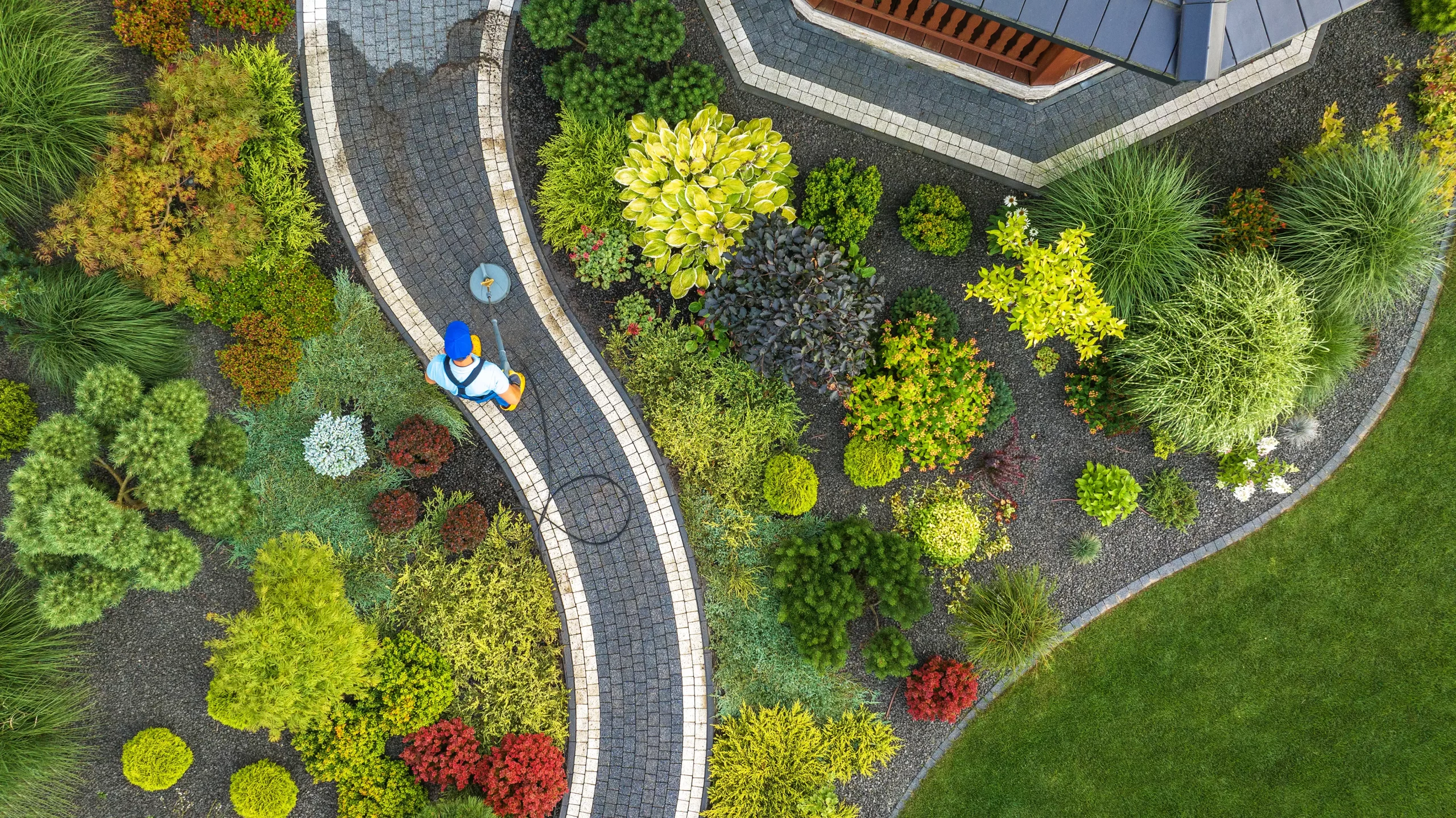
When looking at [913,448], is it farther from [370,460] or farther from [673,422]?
[370,460]

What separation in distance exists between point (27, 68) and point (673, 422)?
10.9 m

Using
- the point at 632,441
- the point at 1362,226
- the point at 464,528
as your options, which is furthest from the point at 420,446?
the point at 1362,226

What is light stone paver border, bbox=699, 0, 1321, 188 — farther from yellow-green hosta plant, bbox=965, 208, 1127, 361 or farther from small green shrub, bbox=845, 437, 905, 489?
small green shrub, bbox=845, 437, 905, 489

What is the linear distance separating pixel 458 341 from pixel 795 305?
4839 mm

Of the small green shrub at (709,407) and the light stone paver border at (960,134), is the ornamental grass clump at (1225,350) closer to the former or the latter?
the light stone paver border at (960,134)

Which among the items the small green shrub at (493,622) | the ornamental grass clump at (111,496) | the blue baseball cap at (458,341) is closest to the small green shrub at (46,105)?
the ornamental grass clump at (111,496)

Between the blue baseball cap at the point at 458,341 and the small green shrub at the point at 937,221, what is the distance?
7.17 m

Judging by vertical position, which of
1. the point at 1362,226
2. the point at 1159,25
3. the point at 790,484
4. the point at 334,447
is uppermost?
the point at 1362,226

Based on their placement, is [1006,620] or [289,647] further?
[1006,620]

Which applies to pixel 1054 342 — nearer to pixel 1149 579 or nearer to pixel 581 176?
pixel 1149 579

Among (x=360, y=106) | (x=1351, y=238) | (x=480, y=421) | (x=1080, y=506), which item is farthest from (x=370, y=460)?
(x=1351, y=238)

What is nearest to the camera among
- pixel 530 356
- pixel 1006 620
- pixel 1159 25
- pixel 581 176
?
pixel 1159 25

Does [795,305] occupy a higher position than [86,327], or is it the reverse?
[795,305]

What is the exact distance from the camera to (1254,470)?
12328 mm
